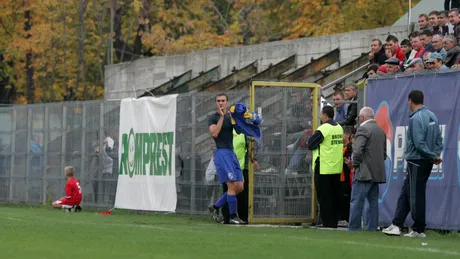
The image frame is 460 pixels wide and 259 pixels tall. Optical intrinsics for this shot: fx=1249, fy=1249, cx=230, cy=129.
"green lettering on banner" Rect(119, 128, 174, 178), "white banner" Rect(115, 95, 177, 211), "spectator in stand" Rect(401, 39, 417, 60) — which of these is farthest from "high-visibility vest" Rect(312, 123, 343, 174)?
"green lettering on banner" Rect(119, 128, 174, 178)

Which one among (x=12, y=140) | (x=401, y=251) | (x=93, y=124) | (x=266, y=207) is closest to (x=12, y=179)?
(x=12, y=140)

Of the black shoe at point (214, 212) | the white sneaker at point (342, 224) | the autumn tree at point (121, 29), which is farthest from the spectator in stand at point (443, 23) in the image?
the autumn tree at point (121, 29)

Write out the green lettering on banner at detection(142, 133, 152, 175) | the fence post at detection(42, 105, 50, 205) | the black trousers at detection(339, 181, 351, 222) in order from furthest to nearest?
the fence post at detection(42, 105, 50, 205)
the green lettering on banner at detection(142, 133, 152, 175)
the black trousers at detection(339, 181, 351, 222)

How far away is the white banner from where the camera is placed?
24188 mm

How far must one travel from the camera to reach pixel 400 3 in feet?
134

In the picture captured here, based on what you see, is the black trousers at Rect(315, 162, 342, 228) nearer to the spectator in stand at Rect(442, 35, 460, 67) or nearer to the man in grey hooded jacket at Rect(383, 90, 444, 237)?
the spectator in stand at Rect(442, 35, 460, 67)

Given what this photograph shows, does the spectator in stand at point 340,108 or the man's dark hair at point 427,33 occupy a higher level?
the man's dark hair at point 427,33

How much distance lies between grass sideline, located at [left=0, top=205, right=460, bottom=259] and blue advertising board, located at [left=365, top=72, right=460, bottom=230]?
48 centimetres

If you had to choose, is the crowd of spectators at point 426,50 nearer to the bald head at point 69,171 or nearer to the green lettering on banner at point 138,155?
the green lettering on banner at point 138,155

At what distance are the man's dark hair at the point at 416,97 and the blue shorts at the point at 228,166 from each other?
403 cm

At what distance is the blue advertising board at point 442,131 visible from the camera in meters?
17.7

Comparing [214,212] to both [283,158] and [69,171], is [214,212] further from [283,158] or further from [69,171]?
[69,171]

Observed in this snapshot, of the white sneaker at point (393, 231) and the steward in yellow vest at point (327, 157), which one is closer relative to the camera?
the white sneaker at point (393, 231)

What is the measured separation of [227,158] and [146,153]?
5154mm
